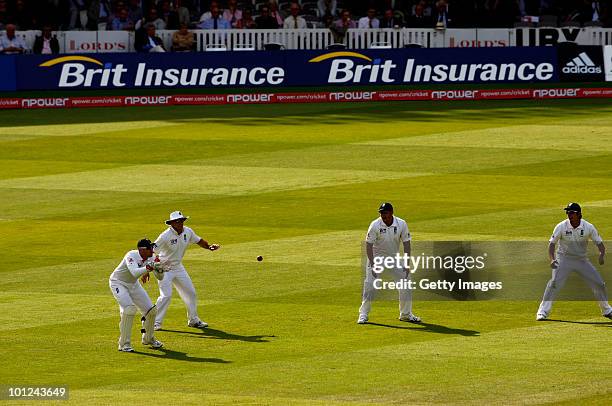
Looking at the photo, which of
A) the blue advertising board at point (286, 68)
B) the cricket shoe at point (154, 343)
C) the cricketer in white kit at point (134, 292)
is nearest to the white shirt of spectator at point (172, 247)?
the cricketer in white kit at point (134, 292)

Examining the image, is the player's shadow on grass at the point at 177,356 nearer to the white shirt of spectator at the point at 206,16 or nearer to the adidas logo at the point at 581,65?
the adidas logo at the point at 581,65

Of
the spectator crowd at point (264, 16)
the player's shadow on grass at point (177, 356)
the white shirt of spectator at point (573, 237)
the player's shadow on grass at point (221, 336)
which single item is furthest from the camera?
the spectator crowd at point (264, 16)

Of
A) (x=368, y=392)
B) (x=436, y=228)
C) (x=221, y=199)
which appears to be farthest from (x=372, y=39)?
(x=368, y=392)

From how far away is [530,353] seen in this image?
64.3 ft

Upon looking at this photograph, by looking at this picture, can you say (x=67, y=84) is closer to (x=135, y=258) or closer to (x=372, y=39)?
(x=372, y=39)

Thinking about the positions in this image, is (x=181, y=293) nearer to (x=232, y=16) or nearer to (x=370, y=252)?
(x=370, y=252)

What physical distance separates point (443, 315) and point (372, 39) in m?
26.6

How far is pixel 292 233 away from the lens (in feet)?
92.6

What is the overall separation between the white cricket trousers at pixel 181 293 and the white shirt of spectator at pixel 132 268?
103 centimetres

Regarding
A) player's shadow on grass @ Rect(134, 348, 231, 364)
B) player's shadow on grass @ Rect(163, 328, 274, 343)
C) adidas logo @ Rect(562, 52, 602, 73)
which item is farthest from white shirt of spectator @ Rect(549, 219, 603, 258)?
adidas logo @ Rect(562, 52, 602, 73)

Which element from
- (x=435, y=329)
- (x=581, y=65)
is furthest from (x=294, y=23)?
(x=435, y=329)

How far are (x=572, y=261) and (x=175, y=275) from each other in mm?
6251

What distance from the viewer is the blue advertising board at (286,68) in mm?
45031

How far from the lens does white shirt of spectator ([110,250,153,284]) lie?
802 inches
